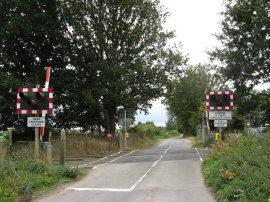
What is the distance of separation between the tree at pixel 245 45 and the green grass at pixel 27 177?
800 inches

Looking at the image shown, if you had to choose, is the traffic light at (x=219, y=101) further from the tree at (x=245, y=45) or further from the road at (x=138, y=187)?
the tree at (x=245, y=45)

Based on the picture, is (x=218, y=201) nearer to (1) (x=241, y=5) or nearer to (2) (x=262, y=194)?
(2) (x=262, y=194)

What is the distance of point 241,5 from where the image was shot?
33.9 meters

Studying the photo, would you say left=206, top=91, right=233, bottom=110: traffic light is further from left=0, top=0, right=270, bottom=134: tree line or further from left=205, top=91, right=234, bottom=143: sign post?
left=0, top=0, right=270, bottom=134: tree line

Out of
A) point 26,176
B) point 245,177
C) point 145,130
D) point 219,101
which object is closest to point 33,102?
point 26,176

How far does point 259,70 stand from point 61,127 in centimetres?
1792

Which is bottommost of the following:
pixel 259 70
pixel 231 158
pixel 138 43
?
pixel 231 158

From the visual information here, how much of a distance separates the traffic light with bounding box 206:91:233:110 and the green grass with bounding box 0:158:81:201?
278 inches

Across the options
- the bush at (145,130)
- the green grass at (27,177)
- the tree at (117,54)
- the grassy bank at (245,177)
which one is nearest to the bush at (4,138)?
the green grass at (27,177)

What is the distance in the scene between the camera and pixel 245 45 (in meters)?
35.5

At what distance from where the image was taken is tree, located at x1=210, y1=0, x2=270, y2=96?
32.5m

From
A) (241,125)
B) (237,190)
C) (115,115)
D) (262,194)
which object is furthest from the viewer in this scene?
(241,125)

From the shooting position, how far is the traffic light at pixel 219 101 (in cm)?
2081

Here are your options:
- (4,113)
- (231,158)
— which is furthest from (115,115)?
(231,158)
